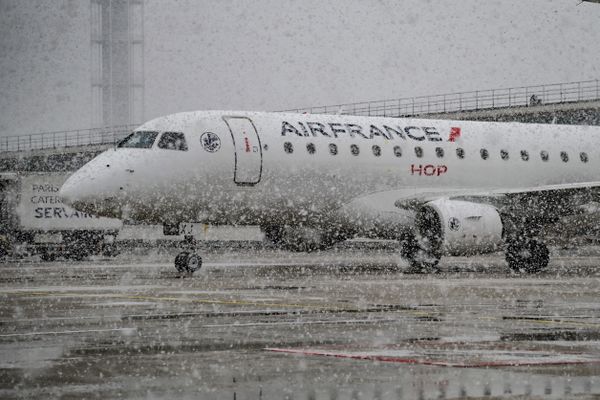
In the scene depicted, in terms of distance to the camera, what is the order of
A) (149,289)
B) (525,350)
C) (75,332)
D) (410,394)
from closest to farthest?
(410,394), (525,350), (75,332), (149,289)

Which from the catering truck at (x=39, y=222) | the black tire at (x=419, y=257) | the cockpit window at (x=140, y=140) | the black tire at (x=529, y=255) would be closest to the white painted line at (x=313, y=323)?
the cockpit window at (x=140, y=140)

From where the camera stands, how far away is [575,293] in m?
15.7

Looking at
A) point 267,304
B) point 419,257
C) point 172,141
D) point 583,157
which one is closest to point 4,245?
point 172,141

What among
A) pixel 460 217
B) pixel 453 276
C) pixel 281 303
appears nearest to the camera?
pixel 281 303

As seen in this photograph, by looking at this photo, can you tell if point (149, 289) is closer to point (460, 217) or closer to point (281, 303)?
point (281, 303)

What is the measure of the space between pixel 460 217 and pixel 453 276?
187 cm

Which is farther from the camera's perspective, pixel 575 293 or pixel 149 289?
pixel 149 289

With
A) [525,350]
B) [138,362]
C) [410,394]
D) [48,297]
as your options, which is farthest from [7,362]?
[48,297]

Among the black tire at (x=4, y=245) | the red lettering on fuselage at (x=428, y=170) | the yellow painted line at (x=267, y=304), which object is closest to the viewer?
the yellow painted line at (x=267, y=304)

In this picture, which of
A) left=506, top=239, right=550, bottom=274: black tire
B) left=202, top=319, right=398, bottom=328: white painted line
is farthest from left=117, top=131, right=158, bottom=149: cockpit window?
left=202, top=319, right=398, bottom=328: white painted line

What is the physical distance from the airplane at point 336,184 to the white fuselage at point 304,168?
0.03m

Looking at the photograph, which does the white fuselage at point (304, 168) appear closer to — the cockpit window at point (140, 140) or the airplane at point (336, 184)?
the airplane at point (336, 184)

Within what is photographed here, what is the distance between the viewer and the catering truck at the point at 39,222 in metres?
36.8

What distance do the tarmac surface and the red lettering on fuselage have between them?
749cm
